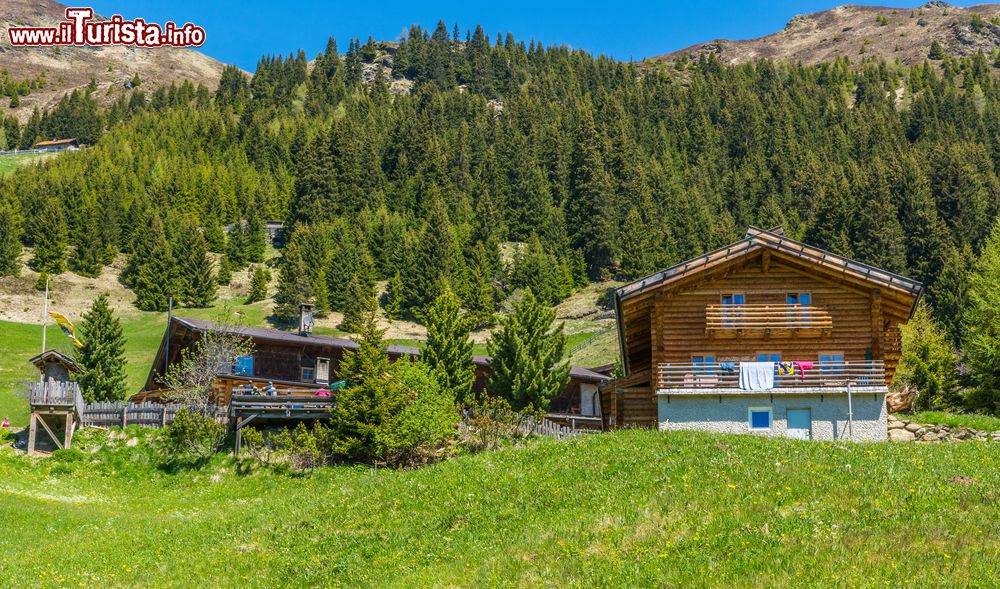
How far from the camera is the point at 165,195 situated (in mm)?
157250

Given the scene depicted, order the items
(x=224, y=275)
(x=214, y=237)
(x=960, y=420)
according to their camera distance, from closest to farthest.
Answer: (x=960, y=420)
(x=224, y=275)
(x=214, y=237)

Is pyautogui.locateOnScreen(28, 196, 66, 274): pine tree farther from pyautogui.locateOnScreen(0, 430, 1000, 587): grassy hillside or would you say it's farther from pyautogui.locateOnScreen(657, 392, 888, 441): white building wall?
pyautogui.locateOnScreen(657, 392, 888, 441): white building wall

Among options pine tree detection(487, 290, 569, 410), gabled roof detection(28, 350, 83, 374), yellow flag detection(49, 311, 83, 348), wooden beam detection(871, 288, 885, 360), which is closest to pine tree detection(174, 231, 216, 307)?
yellow flag detection(49, 311, 83, 348)

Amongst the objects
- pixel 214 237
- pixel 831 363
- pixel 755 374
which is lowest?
pixel 755 374

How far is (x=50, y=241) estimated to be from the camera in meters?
130

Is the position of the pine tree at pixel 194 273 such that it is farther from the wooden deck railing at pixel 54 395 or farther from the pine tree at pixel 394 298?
the wooden deck railing at pixel 54 395

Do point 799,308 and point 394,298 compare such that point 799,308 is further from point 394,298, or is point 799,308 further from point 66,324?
point 394,298

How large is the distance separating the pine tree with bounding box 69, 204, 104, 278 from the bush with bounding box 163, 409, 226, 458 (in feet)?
313

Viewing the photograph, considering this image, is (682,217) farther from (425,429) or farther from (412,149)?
(425,429)

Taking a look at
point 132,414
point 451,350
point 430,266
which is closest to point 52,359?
point 132,414

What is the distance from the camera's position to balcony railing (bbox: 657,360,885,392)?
39719 mm

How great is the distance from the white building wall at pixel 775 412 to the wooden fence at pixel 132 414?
2237 cm

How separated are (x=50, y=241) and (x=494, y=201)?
64867 mm

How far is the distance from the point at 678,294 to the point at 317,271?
8947 centimetres
